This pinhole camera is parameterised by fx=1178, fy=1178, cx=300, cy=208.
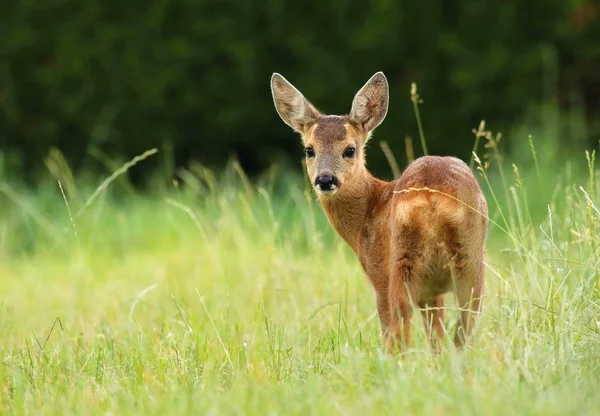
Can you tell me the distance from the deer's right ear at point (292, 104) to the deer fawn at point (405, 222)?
0.60ft

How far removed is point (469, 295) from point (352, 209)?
89cm

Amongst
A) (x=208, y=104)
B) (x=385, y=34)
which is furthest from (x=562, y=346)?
(x=208, y=104)

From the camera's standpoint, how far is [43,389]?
4641 millimetres

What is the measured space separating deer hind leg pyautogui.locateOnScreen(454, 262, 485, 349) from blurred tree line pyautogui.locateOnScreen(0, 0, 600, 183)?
5751 mm

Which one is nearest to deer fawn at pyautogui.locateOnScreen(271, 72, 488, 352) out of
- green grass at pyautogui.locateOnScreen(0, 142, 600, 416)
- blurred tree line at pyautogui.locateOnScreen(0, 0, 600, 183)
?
green grass at pyautogui.locateOnScreen(0, 142, 600, 416)

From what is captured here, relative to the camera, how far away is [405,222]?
4.88m

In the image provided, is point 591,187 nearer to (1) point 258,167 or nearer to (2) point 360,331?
(2) point 360,331

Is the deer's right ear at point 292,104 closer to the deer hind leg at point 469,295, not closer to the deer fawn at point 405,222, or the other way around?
the deer fawn at point 405,222

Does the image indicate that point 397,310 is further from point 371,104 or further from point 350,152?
point 371,104

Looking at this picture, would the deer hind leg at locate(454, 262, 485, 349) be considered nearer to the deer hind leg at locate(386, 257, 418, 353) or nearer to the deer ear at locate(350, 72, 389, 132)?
the deer hind leg at locate(386, 257, 418, 353)

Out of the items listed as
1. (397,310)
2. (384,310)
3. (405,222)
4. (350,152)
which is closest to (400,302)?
(397,310)

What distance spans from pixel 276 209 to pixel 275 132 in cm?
160

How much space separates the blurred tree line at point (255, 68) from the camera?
35.3 feet

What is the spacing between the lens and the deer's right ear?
612 centimetres
